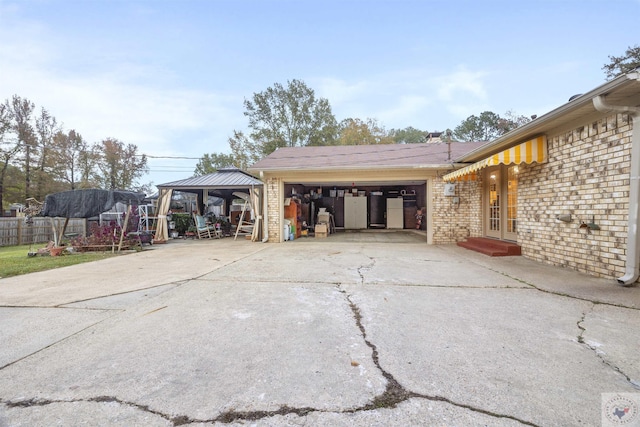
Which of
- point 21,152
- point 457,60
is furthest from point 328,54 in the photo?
point 21,152

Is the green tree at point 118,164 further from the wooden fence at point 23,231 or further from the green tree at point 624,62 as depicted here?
the green tree at point 624,62

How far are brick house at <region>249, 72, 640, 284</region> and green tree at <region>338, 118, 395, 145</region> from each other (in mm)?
14092

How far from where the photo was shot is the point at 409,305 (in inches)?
117

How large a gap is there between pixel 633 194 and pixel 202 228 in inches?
Result: 471

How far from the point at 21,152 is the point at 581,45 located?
3165 cm

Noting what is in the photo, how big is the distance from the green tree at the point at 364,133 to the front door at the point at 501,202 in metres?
16.5

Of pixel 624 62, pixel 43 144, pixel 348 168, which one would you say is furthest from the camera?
pixel 43 144

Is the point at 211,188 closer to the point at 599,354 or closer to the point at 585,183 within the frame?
the point at 585,183

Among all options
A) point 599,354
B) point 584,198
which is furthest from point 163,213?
point 584,198

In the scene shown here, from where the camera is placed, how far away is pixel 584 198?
436 cm

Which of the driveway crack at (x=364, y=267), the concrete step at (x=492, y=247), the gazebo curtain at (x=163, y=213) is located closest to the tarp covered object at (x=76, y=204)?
the gazebo curtain at (x=163, y=213)

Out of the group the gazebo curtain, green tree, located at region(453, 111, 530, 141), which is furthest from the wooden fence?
green tree, located at region(453, 111, 530, 141)

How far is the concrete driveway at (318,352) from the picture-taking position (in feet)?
4.44

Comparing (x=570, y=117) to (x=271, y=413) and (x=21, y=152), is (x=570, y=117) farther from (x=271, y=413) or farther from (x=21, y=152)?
(x=21, y=152)
